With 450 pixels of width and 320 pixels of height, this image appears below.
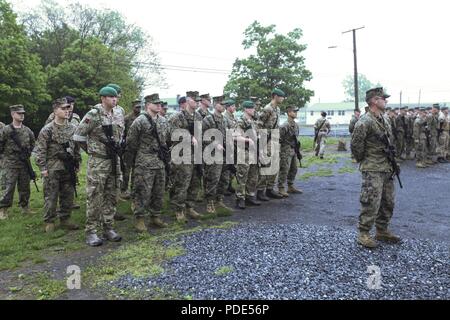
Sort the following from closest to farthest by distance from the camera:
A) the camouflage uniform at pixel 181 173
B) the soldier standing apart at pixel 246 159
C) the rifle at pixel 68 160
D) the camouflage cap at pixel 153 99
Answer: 1. the camouflage cap at pixel 153 99
2. the rifle at pixel 68 160
3. the camouflage uniform at pixel 181 173
4. the soldier standing apart at pixel 246 159

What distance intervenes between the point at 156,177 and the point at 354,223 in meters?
3.83

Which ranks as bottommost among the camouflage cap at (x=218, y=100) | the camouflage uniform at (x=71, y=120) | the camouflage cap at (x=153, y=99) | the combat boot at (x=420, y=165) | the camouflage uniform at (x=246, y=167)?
the combat boot at (x=420, y=165)

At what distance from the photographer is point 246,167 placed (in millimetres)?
8680

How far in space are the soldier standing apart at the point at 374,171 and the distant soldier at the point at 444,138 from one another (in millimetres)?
11470

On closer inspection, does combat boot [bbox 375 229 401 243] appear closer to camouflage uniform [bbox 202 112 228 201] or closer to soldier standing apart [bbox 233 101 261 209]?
soldier standing apart [bbox 233 101 261 209]

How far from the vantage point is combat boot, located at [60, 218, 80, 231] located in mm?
7168

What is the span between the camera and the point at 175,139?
746 cm

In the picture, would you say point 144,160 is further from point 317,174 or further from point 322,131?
point 322,131

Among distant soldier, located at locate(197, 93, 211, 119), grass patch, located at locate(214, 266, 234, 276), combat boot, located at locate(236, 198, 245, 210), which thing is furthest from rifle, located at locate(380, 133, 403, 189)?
distant soldier, located at locate(197, 93, 211, 119)

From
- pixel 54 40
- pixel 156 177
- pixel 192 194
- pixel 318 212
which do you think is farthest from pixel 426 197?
pixel 54 40

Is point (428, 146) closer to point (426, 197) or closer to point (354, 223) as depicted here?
point (426, 197)

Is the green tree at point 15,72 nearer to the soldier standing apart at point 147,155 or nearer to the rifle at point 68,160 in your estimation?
the rifle at point 68,160

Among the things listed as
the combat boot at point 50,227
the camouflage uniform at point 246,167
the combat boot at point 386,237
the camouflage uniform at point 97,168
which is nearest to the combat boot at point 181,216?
the camouflage uniform at point 97,168

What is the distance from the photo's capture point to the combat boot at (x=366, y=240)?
217 inches
